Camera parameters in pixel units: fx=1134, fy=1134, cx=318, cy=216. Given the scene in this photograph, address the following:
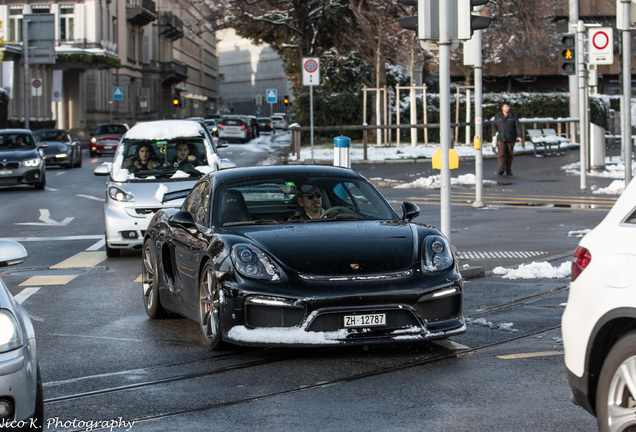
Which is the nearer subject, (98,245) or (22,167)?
(98,245)

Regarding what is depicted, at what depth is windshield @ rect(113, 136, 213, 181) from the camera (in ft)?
52.6

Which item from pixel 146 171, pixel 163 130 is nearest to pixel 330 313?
pixel 146 171

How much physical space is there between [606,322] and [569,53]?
21.2 meters

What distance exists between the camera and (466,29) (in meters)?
11.7

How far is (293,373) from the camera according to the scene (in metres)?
7.16

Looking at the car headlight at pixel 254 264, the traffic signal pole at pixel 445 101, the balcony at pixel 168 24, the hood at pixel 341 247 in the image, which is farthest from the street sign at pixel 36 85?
the balcony at pixel 168 24

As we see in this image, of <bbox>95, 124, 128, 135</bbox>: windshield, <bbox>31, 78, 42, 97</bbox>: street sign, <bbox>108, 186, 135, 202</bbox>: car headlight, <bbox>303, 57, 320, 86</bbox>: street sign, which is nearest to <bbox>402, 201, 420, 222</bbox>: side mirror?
<bbox>108, 186, 135, 202</bbox>: car headlight

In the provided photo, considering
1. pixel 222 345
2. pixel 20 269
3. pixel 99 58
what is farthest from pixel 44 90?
pixel 222 345

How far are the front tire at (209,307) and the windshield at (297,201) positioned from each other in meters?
0.60

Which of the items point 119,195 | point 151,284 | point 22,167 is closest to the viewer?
point 151,284

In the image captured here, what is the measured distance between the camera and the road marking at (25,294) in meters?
11.0

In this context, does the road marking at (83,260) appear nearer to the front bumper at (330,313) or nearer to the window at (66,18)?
the front bumper at (330,313)

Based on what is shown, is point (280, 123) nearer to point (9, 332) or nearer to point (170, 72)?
point (170, 72)

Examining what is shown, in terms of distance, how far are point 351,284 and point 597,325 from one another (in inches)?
107
